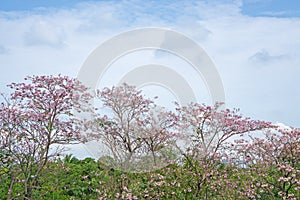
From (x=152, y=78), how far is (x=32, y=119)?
224 cm

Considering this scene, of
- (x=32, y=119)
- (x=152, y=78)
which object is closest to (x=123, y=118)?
(x=152, y=78)

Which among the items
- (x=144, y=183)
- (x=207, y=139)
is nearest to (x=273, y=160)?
(x=207, y=139)

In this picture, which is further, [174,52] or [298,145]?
[174,52]

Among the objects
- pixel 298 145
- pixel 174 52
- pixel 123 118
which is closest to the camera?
pixel 298 145

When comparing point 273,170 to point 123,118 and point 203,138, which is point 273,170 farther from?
point 123,118

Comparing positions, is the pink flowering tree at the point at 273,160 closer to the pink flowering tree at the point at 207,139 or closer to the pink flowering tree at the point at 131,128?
the pink flowering tree at the point at 207,139

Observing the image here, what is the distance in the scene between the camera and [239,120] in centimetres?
648

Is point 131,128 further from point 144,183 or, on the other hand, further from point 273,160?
point 273,160

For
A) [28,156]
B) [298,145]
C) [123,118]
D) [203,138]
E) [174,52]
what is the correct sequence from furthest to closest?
[123,118]
[174,52]
[203,138]
[298,145]
[28,156]

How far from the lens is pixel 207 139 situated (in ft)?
21.2

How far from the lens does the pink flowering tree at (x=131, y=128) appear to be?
707cm

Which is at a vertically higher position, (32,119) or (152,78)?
(152,78)

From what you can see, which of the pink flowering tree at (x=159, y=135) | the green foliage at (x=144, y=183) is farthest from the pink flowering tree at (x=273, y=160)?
the pink flowering tree at (x=159, y=135)

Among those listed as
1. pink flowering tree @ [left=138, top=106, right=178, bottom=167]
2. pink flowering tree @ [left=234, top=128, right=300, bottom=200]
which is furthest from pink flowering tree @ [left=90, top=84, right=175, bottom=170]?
pink flowering tree @ [left=234, top=128, right=300, bottom=200]
